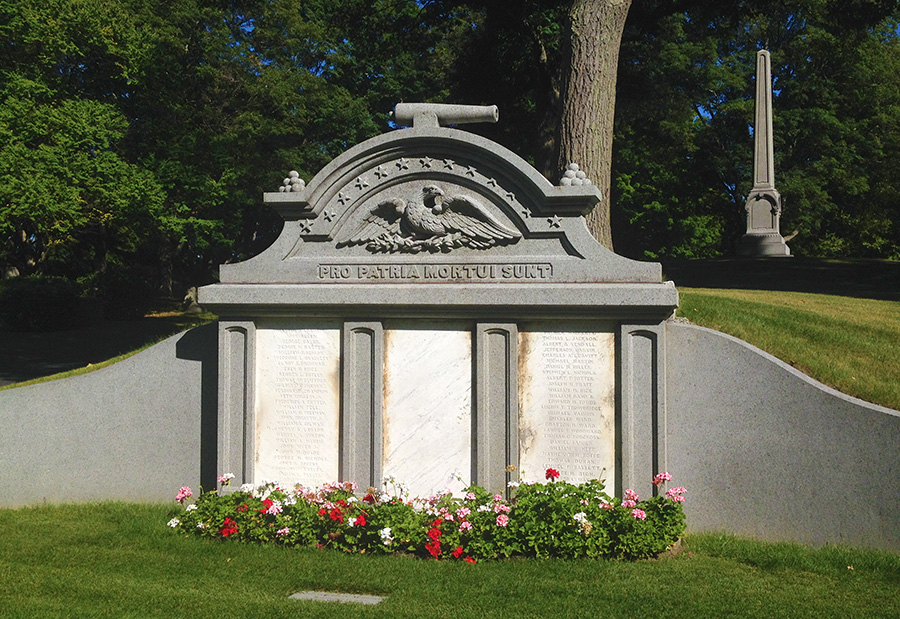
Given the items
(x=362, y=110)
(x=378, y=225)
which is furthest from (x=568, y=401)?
(x=362, y=110)

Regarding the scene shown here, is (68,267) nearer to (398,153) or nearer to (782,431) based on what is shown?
(398,153)

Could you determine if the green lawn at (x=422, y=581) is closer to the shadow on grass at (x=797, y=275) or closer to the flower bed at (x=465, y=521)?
the flower bed at (x=465, y=521)

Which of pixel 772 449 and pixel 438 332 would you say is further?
pixel 438 332

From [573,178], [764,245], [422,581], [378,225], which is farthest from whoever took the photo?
[764,245]

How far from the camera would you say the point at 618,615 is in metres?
5.07

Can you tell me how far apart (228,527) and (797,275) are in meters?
15.0

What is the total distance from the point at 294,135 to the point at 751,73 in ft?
61.6

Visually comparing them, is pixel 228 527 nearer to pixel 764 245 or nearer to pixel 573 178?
pixel 573 178

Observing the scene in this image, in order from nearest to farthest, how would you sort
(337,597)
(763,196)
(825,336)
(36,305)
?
(337,597), (825,336), (763,196), (36,305)

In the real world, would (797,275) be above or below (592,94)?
below

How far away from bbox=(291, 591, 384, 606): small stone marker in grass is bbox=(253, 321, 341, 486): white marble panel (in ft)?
5.90

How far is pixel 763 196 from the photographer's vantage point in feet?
79.8

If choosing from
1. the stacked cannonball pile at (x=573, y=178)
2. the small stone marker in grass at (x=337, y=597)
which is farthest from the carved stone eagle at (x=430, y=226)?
the small stone marker in grass at (x=337, y=597)

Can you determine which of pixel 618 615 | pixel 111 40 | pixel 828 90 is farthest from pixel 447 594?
pixel 828 90
